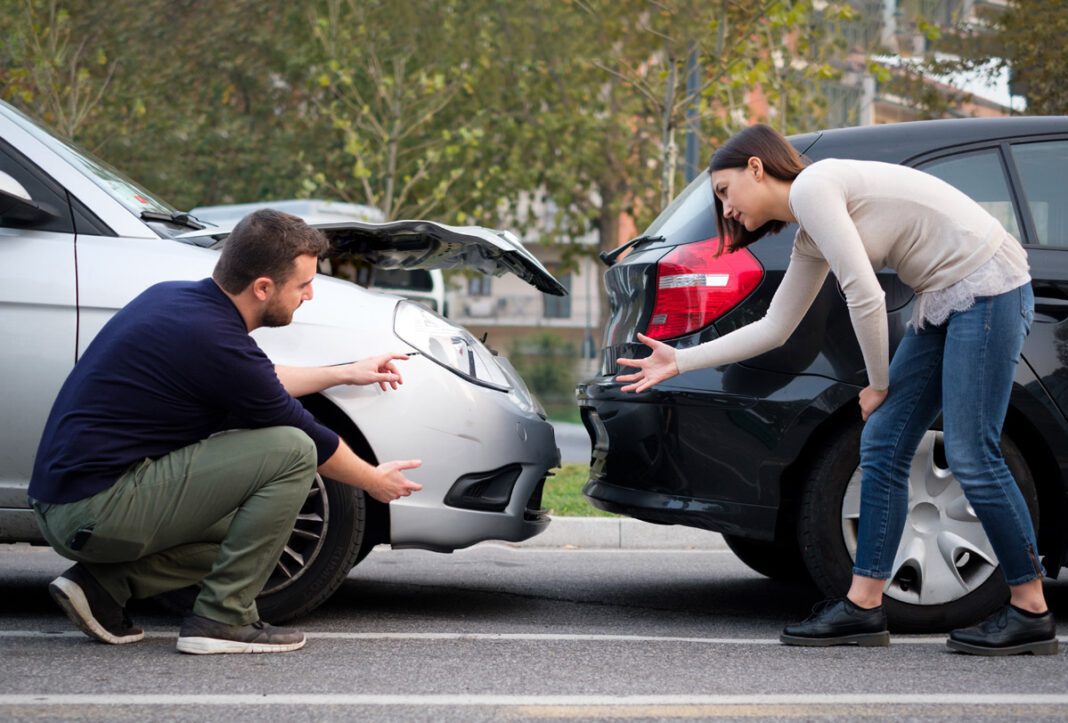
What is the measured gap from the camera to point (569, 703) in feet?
11.5

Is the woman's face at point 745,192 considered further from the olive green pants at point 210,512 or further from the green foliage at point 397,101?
the green foliage at point 397,101

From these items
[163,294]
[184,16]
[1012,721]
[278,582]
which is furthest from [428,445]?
[184,16]

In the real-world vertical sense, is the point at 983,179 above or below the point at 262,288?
above

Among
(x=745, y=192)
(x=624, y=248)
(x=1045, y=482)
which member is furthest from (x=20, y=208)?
(x=1045, y=482)

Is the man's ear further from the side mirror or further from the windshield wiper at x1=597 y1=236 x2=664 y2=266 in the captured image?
the windshield wiper at x1=597 y1=236 x2=664 y2=266

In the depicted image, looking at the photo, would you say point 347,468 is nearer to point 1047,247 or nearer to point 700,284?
point 700,284

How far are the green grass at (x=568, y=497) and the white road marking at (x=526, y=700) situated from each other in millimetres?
3102

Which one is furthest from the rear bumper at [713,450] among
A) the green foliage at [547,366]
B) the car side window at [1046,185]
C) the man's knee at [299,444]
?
the green foliage at [547,366]

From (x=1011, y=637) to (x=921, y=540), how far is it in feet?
1.40

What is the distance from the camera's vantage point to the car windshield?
468cm

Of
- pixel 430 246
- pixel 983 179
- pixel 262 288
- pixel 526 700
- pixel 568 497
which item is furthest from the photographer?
pixel 568 497

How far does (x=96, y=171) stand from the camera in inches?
189

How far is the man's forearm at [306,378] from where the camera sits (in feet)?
14.2

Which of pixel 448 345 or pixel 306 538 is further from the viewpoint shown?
pixel 448 345
